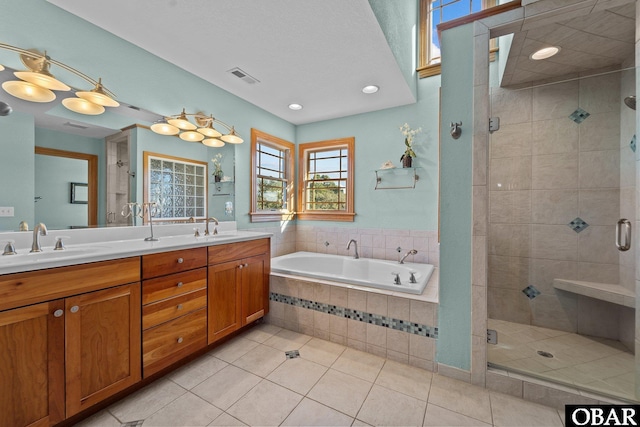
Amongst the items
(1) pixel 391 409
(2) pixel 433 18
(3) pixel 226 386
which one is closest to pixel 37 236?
(3) pixel 226 386

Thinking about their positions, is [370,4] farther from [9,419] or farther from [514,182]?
[9,419]

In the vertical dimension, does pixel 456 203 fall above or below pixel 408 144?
below

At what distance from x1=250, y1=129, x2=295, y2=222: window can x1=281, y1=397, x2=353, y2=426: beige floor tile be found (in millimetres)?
2114

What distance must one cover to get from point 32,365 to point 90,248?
69 centimetres

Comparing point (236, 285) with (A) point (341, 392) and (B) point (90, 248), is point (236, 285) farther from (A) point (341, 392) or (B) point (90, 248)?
(A) point (341, 392)

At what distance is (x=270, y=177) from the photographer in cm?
350

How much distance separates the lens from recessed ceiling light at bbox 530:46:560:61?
6.14 ft

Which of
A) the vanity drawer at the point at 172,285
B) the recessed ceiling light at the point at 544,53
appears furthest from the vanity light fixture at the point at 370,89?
the vanity drawer at the point at 172,285

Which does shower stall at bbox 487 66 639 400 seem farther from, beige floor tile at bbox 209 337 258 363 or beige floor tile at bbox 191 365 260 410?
beige floor tile at bbox 209 337 258 363

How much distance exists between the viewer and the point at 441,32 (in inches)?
69.9

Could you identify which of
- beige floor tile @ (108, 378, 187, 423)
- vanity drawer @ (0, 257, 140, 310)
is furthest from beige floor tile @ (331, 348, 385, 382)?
vanity drawer @ (0, 257, 140, 310)

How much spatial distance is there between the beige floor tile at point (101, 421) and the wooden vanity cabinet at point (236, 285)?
25.7 inches

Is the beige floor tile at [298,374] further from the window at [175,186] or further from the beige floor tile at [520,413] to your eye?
the window at [175,186]

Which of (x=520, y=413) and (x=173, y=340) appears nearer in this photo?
(x=520, y=413)
